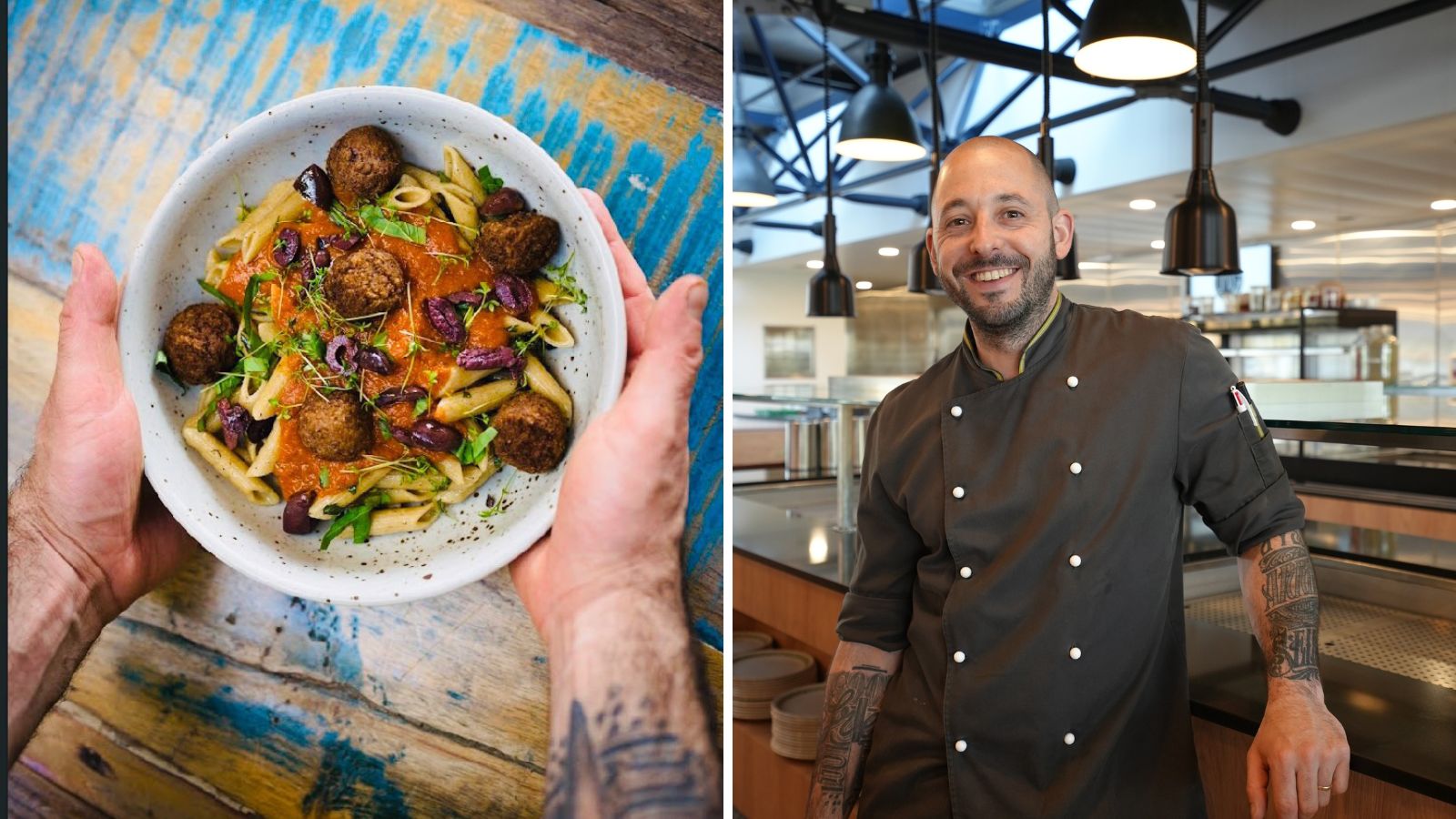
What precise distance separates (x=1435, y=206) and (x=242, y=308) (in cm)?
585

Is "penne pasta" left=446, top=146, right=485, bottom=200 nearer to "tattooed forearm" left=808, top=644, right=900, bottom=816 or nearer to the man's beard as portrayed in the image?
the man's beard

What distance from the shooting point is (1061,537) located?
4.34ft

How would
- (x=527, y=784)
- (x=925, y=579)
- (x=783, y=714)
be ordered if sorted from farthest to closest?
1. (x=783, y=714)
2. (x=925, y=579)
3. (x=527, y=784)

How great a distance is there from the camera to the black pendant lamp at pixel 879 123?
3.39m

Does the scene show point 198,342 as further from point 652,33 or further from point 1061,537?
point 1061,537

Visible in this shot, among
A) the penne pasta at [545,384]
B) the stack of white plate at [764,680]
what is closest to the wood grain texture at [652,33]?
the penne pasta at [545,384]

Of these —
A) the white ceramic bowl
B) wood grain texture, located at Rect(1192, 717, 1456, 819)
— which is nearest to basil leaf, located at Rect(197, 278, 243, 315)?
the white ceramic bowl

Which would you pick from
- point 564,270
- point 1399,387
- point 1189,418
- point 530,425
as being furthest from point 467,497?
point 1399,387

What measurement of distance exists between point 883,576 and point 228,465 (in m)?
0.94

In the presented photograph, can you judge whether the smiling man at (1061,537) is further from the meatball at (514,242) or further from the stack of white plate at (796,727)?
the stack of white plate at (796,727)

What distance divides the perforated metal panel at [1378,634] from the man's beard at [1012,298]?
781 mm

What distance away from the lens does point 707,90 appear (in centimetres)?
111

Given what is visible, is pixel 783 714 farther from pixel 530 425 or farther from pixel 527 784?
pixel 530 425

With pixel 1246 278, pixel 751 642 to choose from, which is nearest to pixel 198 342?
pixel 751 642
